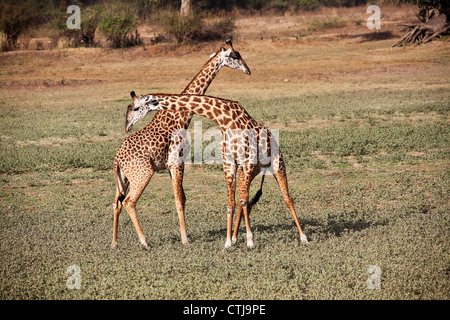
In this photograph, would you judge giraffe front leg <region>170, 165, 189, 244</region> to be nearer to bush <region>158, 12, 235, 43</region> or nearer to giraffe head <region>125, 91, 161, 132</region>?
giraffe head <region>125, 91, 161, 132</region>

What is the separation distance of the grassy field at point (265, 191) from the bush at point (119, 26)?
3417 mm

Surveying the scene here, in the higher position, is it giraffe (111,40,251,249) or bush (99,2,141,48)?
bush (99,2,141,48)

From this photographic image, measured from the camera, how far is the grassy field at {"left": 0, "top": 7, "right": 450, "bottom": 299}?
673 centimetres

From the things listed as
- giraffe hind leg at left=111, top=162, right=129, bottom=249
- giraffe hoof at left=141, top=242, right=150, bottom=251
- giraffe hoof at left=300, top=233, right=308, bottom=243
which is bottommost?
giraffe hoof at left=141, top=242, right=150, bottom=251

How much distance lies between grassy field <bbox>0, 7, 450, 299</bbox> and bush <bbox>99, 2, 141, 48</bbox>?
3.42 metres

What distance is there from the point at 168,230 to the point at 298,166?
4454 millimetres

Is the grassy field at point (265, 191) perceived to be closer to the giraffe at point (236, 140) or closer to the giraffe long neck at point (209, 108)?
the giraffe at point (236, 140)

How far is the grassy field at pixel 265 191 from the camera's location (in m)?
6.73

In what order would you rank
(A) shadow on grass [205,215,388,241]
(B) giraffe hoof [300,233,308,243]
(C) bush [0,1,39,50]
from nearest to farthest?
(B) giraffe hoof [300,233,308,243] → (A) shadow on grass [205,215,388,241] → (C) bush [0,1,39,50]

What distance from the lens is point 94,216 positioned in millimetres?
9719

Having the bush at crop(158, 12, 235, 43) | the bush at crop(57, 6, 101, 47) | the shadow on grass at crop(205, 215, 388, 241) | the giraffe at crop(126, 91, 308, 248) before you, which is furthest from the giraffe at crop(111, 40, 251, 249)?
the bush at crop(57, 6, 101, 47)

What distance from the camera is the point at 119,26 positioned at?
95.4 feet

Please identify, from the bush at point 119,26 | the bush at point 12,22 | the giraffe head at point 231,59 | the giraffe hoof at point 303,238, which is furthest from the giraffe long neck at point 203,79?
the bush at point 12,22

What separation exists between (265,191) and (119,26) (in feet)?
66.2
